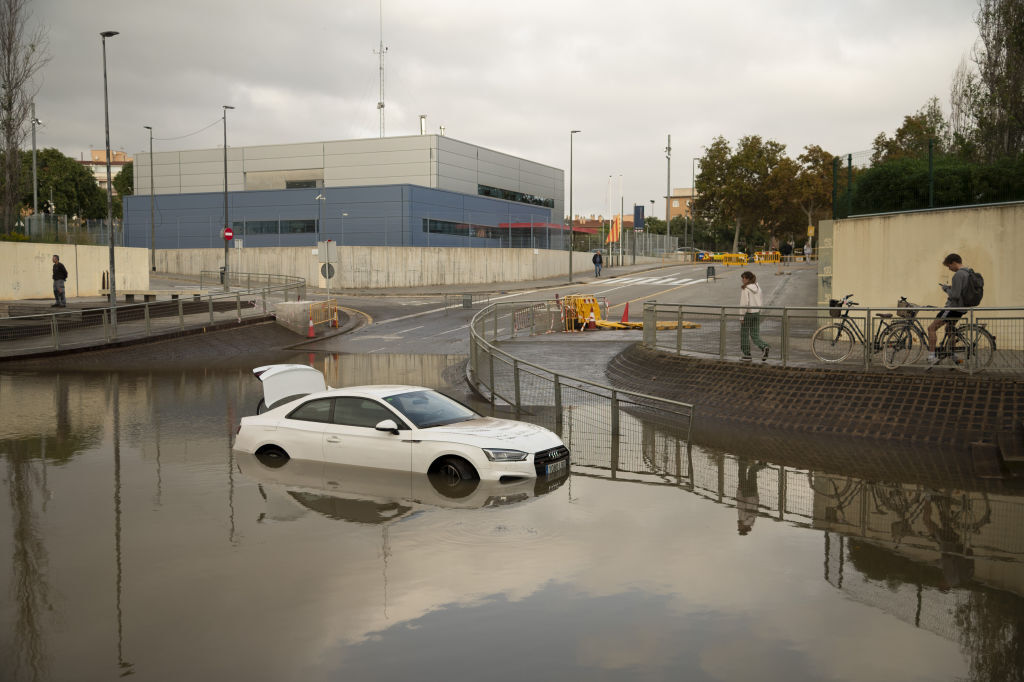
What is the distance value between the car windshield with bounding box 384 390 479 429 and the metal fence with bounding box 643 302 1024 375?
5702 millimetres

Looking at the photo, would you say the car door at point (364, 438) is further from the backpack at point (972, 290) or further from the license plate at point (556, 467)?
the backpack at point (972, 290)

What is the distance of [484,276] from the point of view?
6338 cm

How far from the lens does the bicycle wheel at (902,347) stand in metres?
14.6

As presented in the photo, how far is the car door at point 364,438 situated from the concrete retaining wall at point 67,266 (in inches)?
1232

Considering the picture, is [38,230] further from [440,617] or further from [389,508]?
[440,617]

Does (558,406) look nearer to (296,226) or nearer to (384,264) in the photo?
(384,264)

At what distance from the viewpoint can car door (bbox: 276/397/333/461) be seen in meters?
11.5

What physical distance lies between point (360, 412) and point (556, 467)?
2.60 m

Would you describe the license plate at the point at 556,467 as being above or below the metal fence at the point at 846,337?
below

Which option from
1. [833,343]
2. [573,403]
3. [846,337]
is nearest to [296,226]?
[573,403]

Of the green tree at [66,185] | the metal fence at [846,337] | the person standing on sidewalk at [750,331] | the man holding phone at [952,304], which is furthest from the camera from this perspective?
the green tree at [66,185]

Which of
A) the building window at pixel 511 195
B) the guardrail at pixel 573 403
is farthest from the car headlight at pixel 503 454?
the building window at pixel 511 195

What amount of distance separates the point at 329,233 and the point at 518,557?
213 feet

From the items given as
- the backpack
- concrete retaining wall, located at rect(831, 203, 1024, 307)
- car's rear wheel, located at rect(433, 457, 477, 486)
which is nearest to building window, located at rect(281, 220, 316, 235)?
concrete retaining wall, located at rect(831, 203, 1024, 307)
